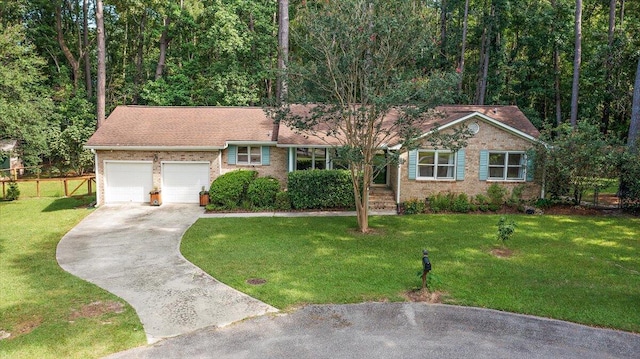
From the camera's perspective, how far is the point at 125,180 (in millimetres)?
19344

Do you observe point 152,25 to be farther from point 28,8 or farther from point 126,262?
point 126,262

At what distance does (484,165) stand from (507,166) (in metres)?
0.99

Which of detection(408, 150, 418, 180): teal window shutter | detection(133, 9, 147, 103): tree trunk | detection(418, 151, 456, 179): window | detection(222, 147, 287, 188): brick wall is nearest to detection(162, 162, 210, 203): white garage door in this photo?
detection(222, 147, 287, 188): brick wall

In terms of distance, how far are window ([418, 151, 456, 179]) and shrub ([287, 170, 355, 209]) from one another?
3.34 m

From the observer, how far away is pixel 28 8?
3180 cm

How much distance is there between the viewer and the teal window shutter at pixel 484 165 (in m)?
18.0

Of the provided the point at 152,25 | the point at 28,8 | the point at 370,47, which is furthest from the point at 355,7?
the point at 28,8

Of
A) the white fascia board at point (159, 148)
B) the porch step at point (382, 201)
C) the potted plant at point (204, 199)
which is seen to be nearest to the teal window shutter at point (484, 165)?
the porch step at point (382, 201)

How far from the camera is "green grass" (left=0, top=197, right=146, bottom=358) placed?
6.68 meters

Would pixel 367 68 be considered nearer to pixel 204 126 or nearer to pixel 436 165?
pixel 436 165

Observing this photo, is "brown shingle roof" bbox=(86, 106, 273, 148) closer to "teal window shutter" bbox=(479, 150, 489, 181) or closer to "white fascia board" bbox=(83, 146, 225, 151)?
"white fascia board" bbox=(83, 146, 225, 151)

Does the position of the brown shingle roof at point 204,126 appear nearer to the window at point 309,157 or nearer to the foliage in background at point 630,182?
the window at point 309,157

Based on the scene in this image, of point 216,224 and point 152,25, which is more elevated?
point 152,25

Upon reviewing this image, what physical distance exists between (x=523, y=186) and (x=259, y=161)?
1148 centimetres
